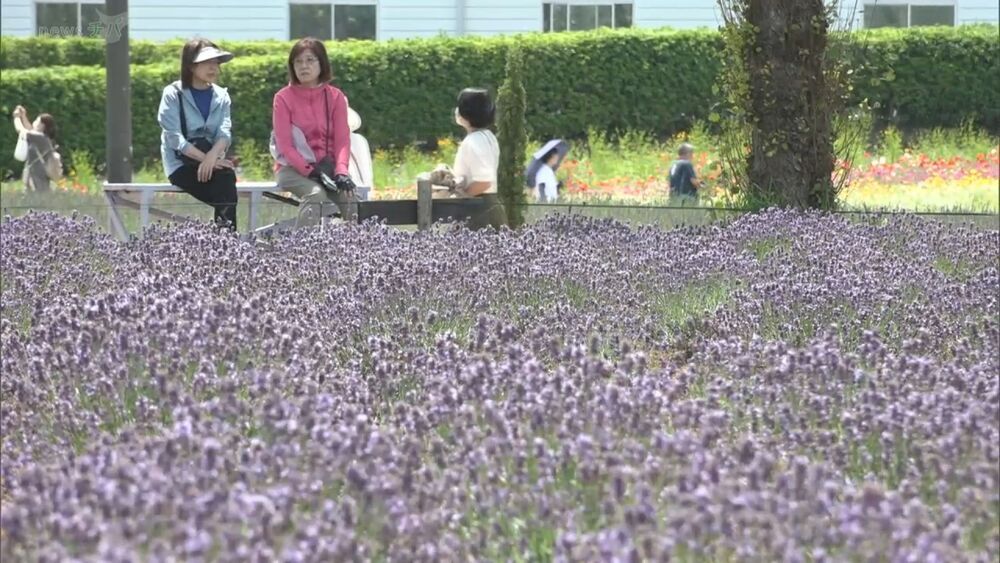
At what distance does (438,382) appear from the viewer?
4.04 metres

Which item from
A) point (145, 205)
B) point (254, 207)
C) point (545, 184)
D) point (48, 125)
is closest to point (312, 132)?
point (254, 207)

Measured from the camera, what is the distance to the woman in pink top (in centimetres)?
905

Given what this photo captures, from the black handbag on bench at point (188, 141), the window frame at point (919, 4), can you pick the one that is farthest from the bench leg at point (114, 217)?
the window frame at point (919, 4)

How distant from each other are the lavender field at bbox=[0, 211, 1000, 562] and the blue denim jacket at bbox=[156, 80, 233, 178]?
179 cm

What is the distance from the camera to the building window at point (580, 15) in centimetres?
2384

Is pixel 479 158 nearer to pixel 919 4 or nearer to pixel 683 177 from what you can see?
pixel 683 177

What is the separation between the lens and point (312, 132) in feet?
30.2

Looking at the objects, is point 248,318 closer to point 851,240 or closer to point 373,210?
point 851,240

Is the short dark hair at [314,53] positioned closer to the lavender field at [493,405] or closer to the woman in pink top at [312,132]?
the woman in pink top at [312,132]

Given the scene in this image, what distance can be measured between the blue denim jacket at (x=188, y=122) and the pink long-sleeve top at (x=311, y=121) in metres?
0.31

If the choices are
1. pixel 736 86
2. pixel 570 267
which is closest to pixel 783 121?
pixel 736 86

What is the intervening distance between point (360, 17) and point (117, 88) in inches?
519

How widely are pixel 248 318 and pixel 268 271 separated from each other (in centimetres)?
163

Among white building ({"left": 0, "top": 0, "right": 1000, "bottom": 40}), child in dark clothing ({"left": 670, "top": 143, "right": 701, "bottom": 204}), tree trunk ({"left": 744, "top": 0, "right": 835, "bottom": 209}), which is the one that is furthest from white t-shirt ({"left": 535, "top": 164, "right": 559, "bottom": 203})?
white building ({"left": 0, "top": 0, "right": 1000, "bottom": 40})
